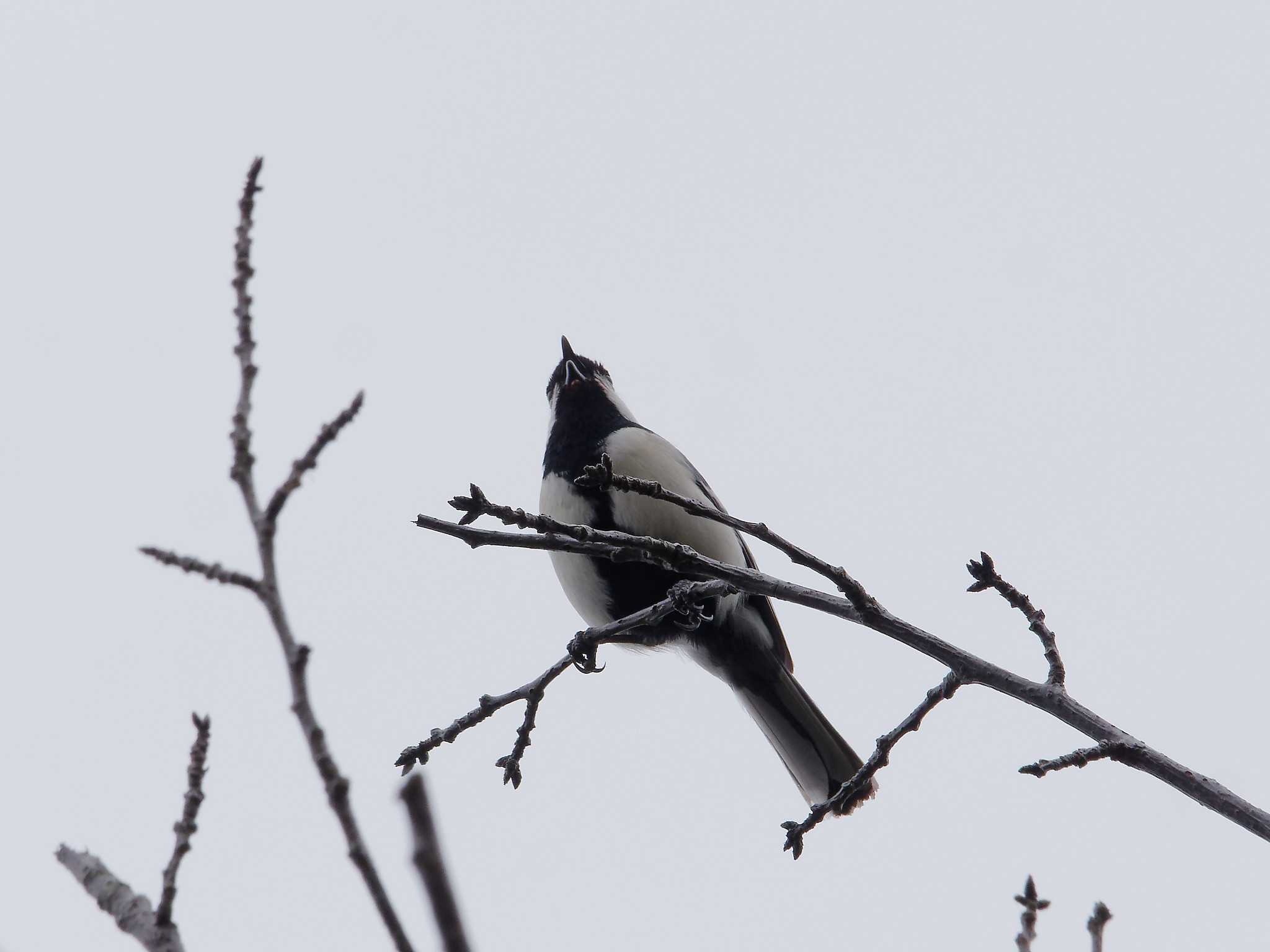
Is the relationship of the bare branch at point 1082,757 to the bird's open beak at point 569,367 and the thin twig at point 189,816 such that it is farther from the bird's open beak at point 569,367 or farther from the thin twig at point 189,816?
the bird's open beak at point 569,367

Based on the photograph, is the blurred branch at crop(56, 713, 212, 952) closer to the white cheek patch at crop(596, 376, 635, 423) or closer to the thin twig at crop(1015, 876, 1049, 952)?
the thin twig at crop(1015, 876, 1049, 952)

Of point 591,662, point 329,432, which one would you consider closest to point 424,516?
point 329,432

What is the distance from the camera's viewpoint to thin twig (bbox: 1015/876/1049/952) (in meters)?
2.23

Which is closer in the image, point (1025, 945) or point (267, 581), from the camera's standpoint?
point (267, 581)

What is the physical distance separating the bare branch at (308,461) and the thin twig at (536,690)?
605 mm

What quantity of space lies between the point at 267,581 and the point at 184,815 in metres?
0.37

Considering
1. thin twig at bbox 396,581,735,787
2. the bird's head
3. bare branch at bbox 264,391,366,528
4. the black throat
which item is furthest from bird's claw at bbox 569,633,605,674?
the bird's head

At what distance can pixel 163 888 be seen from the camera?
142cm

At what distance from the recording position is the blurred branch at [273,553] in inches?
41.5

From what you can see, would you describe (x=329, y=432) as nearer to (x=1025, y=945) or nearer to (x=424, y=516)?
(x=424, y=516)

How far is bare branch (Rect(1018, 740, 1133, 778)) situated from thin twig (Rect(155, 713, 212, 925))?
3.89ft

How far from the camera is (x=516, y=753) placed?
2.64 meters

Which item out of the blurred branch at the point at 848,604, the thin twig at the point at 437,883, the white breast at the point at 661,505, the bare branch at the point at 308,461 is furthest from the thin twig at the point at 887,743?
the white breast at the point at 661,505

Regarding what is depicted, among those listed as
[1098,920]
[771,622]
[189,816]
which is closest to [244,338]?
[189,816]
